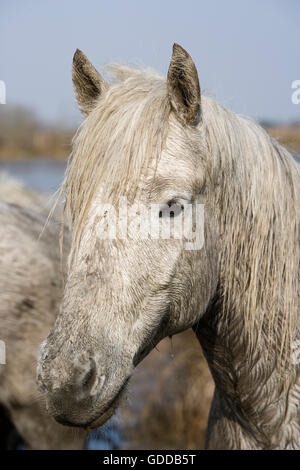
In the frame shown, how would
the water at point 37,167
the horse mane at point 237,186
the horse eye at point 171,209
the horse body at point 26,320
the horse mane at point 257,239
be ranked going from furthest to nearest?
the water at point 37,167 → the horse body at point 26,320 → the horse mane at point 257,239 → the horse mane at point 237,186 → the horse eye at point 171,209

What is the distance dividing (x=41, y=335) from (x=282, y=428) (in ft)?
6.21

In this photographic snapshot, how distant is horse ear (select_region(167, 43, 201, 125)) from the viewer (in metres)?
1.89

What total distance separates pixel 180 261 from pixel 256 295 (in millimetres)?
441

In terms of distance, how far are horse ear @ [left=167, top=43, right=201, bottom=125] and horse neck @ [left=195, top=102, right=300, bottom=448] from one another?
0.23 metres

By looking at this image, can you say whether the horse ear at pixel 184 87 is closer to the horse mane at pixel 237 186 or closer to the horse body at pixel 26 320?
the horse mane at pixel 237 186

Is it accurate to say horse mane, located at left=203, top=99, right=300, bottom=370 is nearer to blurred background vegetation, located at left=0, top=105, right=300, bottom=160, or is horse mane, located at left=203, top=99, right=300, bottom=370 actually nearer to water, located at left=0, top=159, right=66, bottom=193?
water, located at left=0, top=159, right=66, bottom=193

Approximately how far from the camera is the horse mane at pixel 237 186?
2010mm

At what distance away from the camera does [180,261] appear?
1938mm

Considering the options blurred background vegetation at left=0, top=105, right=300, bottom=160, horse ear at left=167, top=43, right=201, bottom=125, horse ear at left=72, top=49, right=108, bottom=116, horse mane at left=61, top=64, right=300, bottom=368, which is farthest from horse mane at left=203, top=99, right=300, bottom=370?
blurred background vegetation at left=0, top=105, right=300, bottom=160

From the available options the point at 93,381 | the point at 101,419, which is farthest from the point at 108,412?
the point at 93,381

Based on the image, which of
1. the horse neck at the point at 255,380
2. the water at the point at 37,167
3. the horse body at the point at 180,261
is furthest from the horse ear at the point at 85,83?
the water at the point at 37,167

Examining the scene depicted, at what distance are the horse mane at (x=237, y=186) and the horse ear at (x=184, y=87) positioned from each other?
5 cm

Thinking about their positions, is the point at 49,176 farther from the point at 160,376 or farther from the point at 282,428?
the point at 282,428

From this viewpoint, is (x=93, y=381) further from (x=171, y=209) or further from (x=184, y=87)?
(x=184, y=87)
